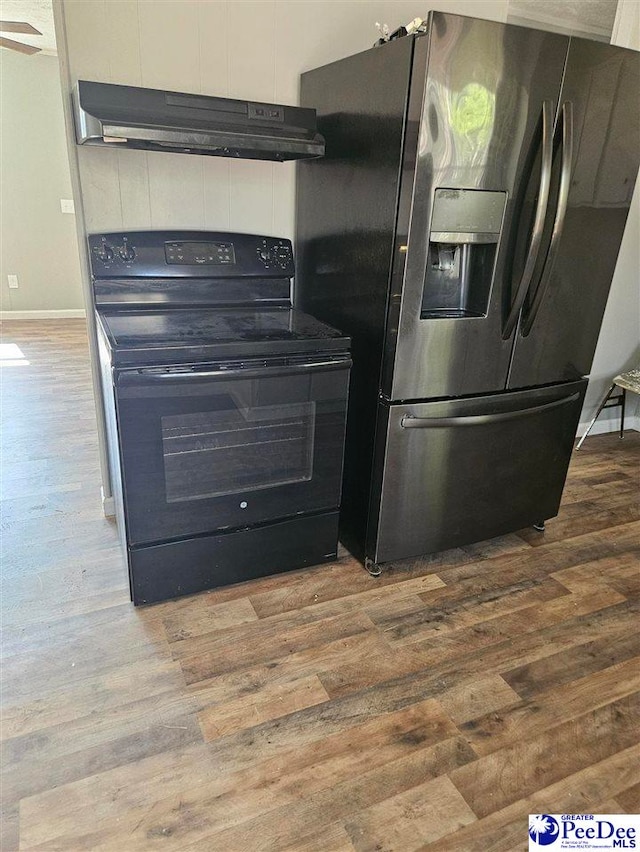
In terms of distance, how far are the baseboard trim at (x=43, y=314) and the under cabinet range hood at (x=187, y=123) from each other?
175 inches

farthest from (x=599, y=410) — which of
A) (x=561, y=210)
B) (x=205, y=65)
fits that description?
(x=205, y=65)

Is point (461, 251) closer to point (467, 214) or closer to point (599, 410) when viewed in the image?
point (467, 214)

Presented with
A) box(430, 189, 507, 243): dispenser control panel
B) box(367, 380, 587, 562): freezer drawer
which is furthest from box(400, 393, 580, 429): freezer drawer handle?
box(430, 189, 507, 243): dispenser control panel

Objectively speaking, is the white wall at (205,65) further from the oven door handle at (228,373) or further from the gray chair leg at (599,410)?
the gray chair leg at (599,410)

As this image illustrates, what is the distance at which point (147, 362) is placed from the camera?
1625 millimetres

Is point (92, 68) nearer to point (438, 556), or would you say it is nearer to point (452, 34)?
point (452, 34)

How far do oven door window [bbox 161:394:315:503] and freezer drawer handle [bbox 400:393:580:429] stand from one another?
33 centimetres

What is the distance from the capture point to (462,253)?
1.91 m

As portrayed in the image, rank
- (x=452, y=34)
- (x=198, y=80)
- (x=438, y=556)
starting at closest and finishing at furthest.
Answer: (x=452, y=34) < (x=198, y=80) < (x=438, y=556)

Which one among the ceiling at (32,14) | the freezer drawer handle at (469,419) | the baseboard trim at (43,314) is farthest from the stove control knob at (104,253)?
the baseboard trim at (43,314)

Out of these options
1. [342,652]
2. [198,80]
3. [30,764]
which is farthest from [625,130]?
[30,764]

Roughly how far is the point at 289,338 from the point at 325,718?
109 centimetres

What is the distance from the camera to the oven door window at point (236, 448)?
1.77m

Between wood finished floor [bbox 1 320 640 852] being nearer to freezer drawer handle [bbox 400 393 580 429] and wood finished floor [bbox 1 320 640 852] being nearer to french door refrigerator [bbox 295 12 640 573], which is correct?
french door refrigerator [bbox 295 12 640 573]
